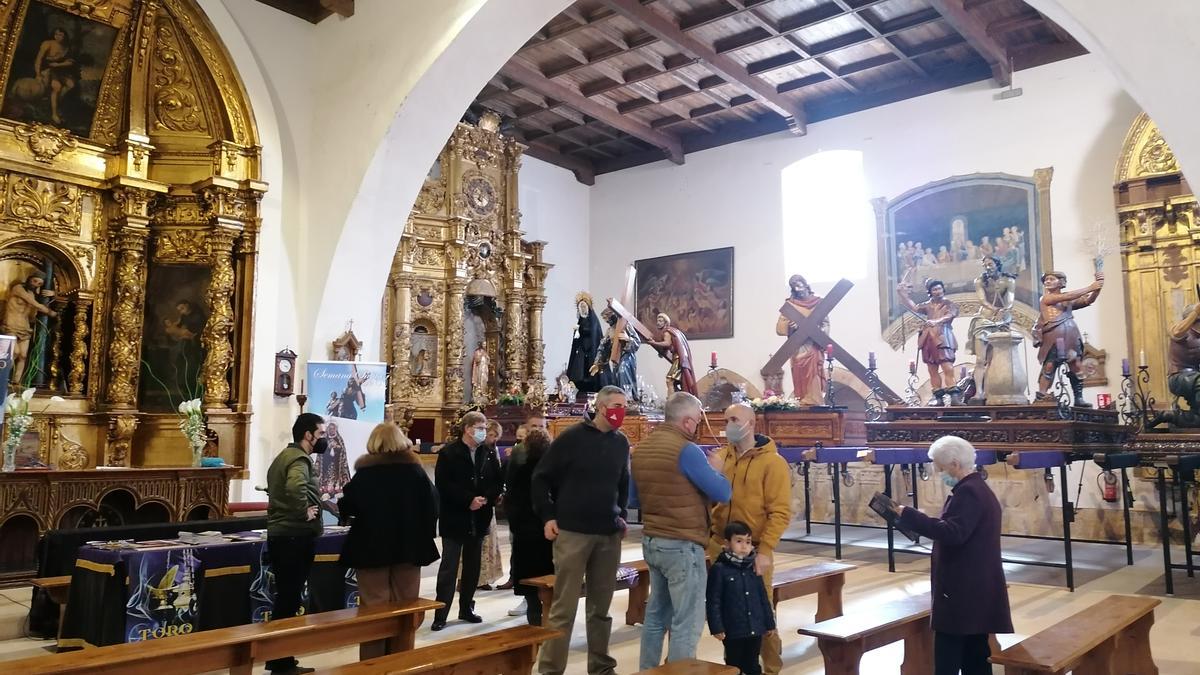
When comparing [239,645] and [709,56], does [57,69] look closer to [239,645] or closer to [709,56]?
[239,645]

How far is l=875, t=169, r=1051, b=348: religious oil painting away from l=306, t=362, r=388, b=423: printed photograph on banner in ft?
29.0

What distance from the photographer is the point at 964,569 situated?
3.79 metres

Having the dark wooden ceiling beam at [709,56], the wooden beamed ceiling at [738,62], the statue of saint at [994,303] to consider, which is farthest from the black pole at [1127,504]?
the dark wooden ceiling beam at [709,56]

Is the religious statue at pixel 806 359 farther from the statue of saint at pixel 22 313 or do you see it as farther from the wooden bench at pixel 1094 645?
the statue of saint at pixel 22 313

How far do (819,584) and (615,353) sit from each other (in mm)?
6358

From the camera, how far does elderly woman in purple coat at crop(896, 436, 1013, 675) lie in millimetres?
3762

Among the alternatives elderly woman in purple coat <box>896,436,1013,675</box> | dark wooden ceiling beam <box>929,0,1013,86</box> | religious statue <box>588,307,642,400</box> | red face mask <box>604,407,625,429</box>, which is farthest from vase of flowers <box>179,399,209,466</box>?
dark wooden ceiling beam <box>929,0,1013,86</box>

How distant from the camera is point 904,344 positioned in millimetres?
14273

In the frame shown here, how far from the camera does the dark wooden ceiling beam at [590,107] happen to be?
1421 centimetres

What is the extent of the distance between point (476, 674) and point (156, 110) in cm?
882

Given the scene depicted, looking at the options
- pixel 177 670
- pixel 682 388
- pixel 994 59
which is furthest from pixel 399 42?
pixel 994 59

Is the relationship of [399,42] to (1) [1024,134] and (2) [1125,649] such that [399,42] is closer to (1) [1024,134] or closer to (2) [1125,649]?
(2) [1125,649]

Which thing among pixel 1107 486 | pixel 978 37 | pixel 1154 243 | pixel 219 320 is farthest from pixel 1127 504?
pixel 219 320

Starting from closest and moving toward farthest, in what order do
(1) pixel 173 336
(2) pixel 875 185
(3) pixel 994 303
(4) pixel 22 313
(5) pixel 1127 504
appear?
1. (5) pixel 1127 504
2. (3) pixel 994 303
3. (4) pixel 22 313
4. (1) pixel 173 336
5. (2) pixel 875 185
